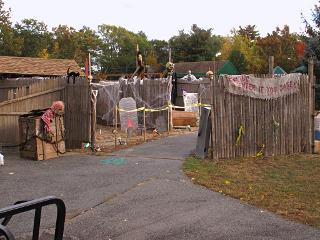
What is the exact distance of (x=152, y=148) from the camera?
34.0 feet

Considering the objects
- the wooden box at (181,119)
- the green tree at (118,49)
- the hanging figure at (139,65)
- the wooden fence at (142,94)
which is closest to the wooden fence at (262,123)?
the wooden fence at (142,94)

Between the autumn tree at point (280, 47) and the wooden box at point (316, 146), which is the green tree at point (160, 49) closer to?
the autumn tree at point (280, 47)

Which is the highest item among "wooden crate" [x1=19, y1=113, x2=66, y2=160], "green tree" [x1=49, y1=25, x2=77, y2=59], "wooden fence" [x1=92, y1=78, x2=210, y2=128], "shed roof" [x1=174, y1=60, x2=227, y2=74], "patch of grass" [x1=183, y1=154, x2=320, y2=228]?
"green tree" [x1=49, y1=25, x2=77, y2=59]

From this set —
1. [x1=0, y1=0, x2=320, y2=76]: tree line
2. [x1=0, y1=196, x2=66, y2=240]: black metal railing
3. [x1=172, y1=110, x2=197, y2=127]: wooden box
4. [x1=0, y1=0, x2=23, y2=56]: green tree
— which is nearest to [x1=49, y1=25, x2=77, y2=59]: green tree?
[x1=0, y1=0, x2=320, y2=76]: tree line

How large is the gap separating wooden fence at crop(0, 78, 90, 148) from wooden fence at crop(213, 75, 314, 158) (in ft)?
14.9

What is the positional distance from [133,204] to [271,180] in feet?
10.6

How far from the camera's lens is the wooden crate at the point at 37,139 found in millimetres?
8656

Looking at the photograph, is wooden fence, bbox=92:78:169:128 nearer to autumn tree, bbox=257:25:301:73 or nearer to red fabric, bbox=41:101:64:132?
red fabric, bbox=41:101:64:132

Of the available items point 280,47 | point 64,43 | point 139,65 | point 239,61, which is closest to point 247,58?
point 239,61

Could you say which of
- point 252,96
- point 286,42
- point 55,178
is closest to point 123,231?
point 55,178

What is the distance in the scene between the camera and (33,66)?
64.5ft

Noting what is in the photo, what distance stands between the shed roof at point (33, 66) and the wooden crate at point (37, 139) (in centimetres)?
1021

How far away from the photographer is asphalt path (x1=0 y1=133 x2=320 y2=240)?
410cm

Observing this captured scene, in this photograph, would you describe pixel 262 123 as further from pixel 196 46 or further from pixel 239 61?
pixel 196 46
